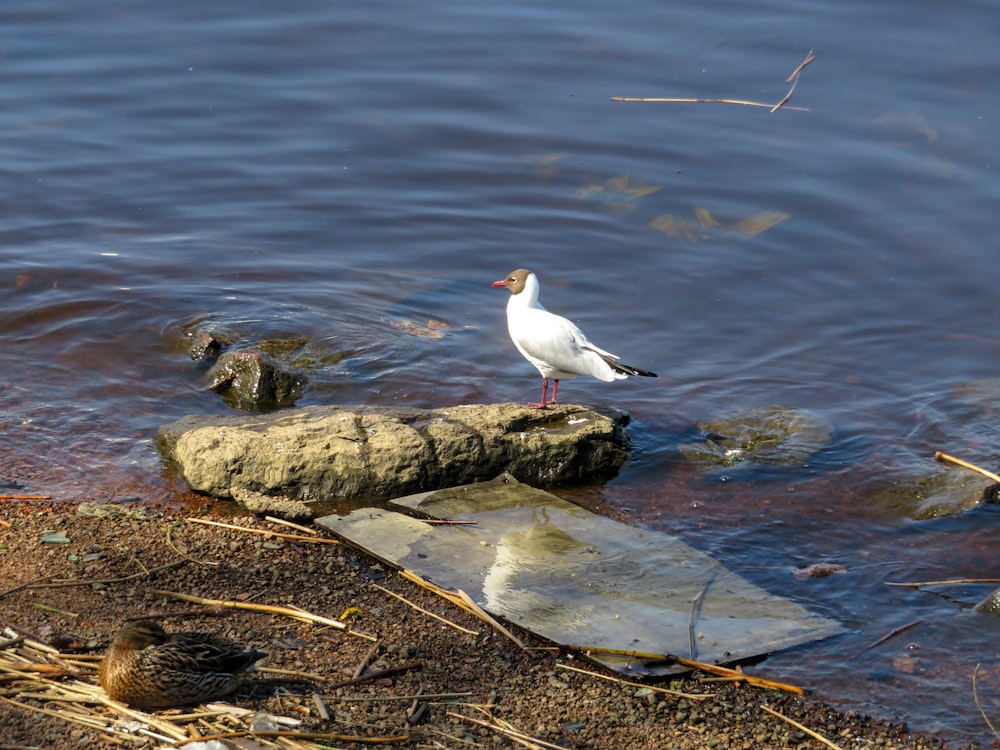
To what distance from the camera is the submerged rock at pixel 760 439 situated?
7.73 m

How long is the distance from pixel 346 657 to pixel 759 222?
775 cm

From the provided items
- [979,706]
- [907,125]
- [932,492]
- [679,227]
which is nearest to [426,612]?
[979,706]

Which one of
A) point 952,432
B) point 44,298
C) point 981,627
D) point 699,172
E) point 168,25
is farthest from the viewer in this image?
point 168,25

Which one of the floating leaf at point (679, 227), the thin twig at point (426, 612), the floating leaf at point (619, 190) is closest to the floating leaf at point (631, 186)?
the floating leaf at point (619, 190)

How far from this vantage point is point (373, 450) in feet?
22.2

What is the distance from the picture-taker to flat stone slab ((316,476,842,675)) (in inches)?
212

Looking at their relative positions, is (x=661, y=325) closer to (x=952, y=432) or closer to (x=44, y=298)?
(x=952, y=432)

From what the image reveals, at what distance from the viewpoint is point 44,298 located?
979 centimetres

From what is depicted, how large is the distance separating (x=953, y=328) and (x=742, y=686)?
5.79 metres

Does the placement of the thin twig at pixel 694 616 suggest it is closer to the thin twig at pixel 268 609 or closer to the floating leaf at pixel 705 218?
the thin twig at pixel 268 609

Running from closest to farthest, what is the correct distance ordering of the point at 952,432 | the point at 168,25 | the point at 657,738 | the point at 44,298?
the point at 657,738 < the point at 952,432 < the point at 44,298 < the point at 168,25

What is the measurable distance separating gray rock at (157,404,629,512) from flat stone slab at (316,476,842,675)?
0.24 meters

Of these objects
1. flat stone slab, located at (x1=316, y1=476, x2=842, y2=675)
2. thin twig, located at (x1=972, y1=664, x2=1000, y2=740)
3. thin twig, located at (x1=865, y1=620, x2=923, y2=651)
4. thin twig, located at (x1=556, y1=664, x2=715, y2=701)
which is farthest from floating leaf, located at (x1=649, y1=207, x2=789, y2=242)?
thin twig, located at (x1=556, y1=664, x2=715, y2=701)

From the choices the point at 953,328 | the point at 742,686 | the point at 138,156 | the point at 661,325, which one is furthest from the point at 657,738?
the point at 138,156
